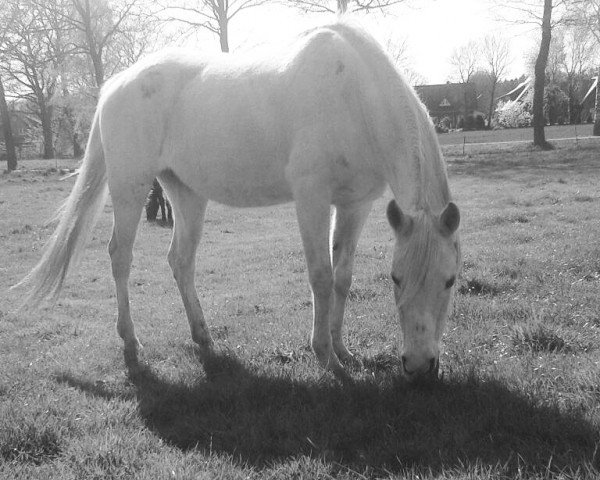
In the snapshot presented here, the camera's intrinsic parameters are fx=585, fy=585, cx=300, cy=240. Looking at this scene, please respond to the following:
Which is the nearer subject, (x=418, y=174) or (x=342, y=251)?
(x=418, y=174)

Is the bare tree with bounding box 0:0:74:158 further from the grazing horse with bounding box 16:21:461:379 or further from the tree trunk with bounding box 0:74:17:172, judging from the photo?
the grazing horse with bounding box 16:21:461:379

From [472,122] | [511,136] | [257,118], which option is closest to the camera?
[257,118]

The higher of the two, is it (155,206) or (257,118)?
(257,118)

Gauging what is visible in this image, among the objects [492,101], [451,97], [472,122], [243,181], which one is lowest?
[243,181]

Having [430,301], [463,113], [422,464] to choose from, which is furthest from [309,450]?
[463,113]

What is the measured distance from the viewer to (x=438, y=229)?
3256mm

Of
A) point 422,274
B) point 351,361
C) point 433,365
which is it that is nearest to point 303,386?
point 351,361

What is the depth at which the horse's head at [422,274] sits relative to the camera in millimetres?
3211

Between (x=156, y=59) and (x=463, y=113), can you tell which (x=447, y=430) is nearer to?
(x=156, y=59)

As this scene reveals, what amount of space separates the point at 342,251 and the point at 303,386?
127 centimetres

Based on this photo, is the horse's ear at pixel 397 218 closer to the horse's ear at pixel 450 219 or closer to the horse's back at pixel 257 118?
the horse's ear at pixel 450 219

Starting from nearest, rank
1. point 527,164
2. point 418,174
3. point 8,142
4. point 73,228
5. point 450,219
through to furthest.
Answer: point 450,219, point 418,174, point 73,228, point 527,164, point 8,142

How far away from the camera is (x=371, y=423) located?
3096 mm

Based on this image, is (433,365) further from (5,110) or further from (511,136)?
(511,136)
